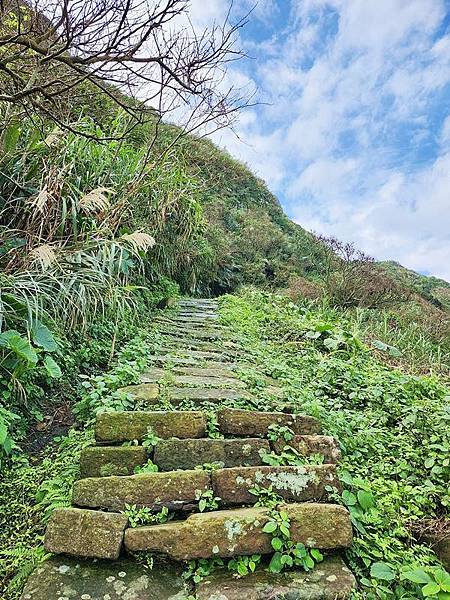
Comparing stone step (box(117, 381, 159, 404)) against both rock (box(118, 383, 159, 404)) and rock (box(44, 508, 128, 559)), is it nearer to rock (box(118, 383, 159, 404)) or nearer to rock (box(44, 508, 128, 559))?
rock (box(118, 383, 159, 404))

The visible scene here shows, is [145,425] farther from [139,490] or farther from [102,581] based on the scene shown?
[102,581]

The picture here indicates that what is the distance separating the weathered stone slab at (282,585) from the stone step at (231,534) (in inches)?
3.0

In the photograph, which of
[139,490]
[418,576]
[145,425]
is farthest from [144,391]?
[418,576]

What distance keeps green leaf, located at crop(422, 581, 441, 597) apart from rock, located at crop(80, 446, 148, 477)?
3.61ft

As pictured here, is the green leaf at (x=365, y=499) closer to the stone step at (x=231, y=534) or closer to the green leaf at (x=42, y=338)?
the stone step at (x=231, y=534)

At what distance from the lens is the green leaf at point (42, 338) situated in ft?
7.70

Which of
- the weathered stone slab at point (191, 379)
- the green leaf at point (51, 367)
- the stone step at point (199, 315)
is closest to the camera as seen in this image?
the green leaf at point (51, 367)

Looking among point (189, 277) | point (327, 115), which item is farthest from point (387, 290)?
point (189, 277)

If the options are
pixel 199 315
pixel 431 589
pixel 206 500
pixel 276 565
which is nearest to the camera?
pixel 431 589

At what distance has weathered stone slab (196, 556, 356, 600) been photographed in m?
1.31

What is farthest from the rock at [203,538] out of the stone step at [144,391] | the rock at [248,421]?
the stone step at [144,391]

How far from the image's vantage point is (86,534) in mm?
1455

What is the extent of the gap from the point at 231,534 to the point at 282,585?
0.72ft

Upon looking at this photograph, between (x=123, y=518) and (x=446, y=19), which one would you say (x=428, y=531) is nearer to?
(x=123, y=518)
